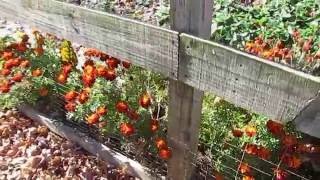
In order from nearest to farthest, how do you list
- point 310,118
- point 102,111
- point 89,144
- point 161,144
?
point 310,118
point 161,144
point 102,111
point 89,144

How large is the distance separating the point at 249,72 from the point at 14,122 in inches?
90.1

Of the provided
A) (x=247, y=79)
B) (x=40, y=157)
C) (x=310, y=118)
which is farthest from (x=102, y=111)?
(x=310, y=118)

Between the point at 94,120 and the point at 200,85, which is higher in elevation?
the point at 200,85

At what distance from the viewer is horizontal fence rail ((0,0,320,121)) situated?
171cm

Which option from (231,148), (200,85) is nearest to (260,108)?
(200,85)

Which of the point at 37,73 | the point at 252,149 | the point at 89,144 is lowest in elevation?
the point at 89,144

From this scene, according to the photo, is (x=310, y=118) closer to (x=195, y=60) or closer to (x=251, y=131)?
(x=195, y=60)

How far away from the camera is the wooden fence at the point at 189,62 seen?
1.73 metres

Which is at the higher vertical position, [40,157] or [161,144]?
[161,144]

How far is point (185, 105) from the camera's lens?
2186mm

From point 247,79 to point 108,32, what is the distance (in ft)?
2.71

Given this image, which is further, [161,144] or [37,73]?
[37,73]

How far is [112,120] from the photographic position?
279 cm

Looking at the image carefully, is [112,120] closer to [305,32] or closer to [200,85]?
[200,85]
